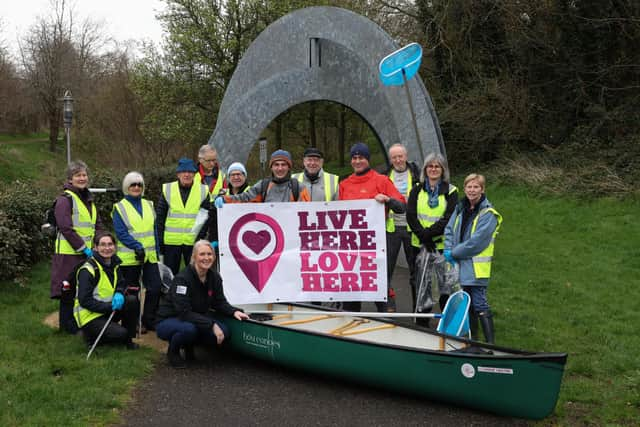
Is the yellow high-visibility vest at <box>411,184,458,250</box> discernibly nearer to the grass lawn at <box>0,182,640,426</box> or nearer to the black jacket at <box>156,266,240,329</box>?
the grass lawn at <box>0,182,640,426</box>

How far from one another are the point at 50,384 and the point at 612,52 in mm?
16113

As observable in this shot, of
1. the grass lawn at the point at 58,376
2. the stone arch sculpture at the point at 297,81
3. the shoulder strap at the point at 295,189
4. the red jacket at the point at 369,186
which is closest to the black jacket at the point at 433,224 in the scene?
the red jacket at the point at 369,186

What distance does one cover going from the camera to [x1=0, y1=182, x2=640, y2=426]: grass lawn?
4.68 m

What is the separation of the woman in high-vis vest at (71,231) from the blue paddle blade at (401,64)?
13.1ft

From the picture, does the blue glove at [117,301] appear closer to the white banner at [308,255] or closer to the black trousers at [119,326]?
the black trousers at [119,326]

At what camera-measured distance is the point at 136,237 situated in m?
6.33

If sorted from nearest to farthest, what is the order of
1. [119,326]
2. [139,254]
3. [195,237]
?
1. [119,326]
2. [139,254]
3. [195,237]

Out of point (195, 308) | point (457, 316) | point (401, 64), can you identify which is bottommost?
point (457, 316)

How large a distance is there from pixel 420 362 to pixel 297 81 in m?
6.53

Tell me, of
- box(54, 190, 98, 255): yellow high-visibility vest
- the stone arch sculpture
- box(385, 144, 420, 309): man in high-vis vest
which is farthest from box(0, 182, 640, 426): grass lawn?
the stone arch sculpture

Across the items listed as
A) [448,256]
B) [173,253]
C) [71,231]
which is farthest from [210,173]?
[448,256]

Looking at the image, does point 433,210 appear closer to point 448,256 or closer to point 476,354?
point 448,256

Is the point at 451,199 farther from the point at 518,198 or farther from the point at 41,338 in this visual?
the point at 518,198

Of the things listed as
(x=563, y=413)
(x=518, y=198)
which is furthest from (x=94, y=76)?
(x=563, y=413)
